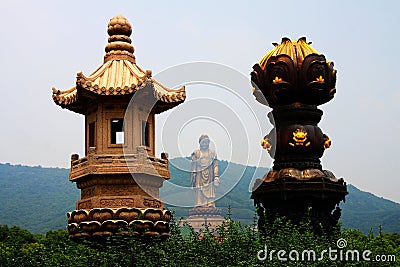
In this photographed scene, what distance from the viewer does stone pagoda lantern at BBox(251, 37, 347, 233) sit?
1464cm

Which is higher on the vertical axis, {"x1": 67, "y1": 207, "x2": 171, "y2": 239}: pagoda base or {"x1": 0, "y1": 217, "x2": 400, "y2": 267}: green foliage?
{"x1": 67, "y1": 207, "x2": 171, "y2": 239}: pagoda base

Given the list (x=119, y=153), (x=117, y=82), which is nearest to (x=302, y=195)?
(x=119, y=153)

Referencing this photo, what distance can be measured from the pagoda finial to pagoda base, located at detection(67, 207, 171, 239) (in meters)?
2.53

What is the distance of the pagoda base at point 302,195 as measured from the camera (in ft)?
47.7

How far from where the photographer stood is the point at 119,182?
985cm

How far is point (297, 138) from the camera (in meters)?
15.0

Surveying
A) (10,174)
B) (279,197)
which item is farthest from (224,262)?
(10,174)

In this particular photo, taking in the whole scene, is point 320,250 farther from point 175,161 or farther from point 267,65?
point 267,65

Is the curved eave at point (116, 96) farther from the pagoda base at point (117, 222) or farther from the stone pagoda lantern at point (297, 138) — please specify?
the stone pagoda lantern at point (297, 138)

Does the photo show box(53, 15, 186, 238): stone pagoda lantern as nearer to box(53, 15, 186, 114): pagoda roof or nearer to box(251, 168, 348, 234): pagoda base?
box(53, 15, 186, 114): pagoda roof

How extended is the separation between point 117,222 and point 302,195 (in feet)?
20.2

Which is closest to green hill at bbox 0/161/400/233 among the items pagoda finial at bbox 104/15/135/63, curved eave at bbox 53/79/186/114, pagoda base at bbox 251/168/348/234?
curved eave at bbox 53/79/186/114

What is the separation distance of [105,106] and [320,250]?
385 cm

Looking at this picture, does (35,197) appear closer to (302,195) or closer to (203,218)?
(203,218)
